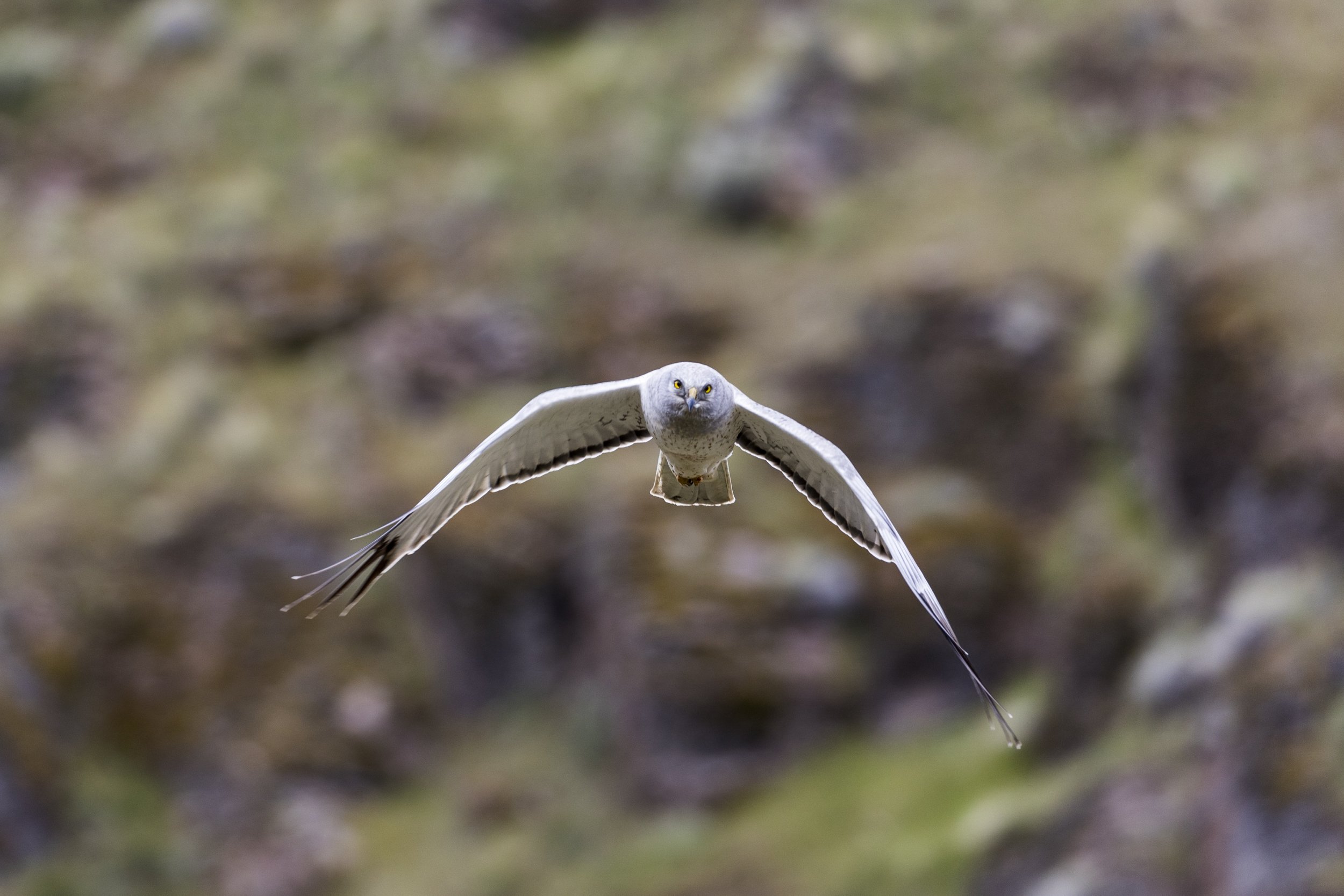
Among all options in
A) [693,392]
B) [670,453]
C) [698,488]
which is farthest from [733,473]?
[693,392]

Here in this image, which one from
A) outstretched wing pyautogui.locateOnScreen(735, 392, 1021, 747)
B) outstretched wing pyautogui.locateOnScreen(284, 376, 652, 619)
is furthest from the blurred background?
outstretched wing pyautogui.locateOnScreen(284, 376, 652, 619)

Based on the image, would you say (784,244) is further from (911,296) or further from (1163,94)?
(1163,94)

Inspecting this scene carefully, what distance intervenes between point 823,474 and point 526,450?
1919mm

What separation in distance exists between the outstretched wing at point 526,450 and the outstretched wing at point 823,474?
2.34 feet

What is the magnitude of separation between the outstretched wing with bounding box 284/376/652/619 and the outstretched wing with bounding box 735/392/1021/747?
28.1 inches

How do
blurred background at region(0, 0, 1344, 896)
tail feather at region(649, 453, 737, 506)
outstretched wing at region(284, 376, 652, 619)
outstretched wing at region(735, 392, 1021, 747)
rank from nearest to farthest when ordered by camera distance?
outstretched wing at region(735, 392, 1021, 747), outstretched wing at region(284, 376, 652, 619), tail feather at region(649, 453, 737, 506), blurred background at region(0, 0, 1344, 896)

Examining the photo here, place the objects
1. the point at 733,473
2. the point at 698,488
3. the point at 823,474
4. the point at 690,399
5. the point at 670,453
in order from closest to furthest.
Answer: the point at 690,399
the point at 670,453
the point at 698,488
the point at 823,474
the point at 733,473

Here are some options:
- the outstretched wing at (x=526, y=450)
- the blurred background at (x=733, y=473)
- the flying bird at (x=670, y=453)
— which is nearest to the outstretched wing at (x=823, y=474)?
the flying bird at (x=670, y=453)

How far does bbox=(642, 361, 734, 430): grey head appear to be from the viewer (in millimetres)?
9711

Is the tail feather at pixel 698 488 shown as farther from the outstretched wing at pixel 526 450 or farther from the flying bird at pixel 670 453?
the outstretched wing at pixel 526 450

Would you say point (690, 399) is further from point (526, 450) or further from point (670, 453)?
point (526, 450)

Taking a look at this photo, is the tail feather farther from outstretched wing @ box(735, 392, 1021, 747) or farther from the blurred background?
the blurred background

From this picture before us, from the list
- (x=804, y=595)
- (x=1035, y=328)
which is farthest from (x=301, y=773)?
(x=1035, y=328)

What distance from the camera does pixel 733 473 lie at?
69.3 ft
